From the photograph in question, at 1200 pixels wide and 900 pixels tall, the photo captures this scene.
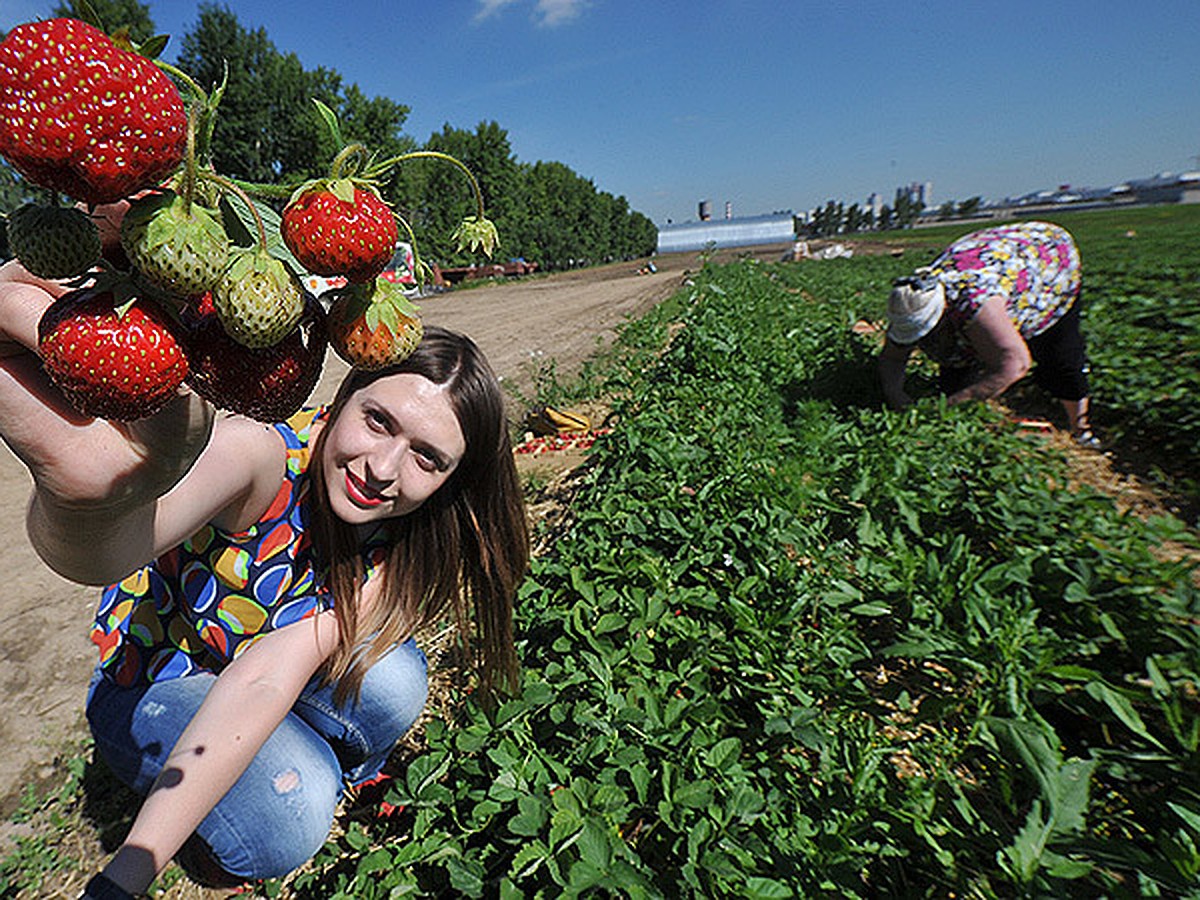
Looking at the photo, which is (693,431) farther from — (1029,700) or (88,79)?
(88,79)

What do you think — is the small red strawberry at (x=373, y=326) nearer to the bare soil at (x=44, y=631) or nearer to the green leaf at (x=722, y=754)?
the green leaf at (x=722, y=754)

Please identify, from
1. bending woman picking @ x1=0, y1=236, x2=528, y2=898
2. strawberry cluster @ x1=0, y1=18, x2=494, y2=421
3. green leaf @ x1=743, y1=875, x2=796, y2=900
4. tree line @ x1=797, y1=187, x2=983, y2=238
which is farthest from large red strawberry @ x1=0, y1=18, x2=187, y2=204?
tree line @ x1=797, y1=187, x2=983, y2=238

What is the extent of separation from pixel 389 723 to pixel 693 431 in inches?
87.2

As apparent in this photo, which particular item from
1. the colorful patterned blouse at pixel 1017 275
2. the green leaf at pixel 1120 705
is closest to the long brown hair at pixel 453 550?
the green leaf at pixel 1120 705

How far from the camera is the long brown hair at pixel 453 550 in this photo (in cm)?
184

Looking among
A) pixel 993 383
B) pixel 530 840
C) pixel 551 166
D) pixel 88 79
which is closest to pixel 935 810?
pixel 530 840

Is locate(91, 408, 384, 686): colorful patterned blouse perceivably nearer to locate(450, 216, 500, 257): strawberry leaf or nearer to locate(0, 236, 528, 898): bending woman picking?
locate(0, 236, 528, 898): bending woman picking

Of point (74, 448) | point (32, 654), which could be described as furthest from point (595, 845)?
point (32, 654)

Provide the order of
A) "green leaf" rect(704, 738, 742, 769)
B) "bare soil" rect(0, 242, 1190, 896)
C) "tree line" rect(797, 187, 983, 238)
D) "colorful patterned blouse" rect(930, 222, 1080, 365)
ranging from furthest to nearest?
"tree line" rect(797, 187, 983, 238)
"colorful patterned blouse" rect(930, 222, 1080, 365)
"bare soil" rect(0, 242, 1190, 896)
"green leaf" rect(704, 738, 742, 769)

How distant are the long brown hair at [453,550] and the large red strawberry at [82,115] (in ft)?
4.40

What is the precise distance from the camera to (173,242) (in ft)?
1.41

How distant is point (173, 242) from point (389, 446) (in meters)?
1.30

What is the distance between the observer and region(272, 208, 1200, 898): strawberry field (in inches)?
57.3

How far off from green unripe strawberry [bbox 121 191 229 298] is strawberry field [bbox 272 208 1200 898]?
4.27 ft
